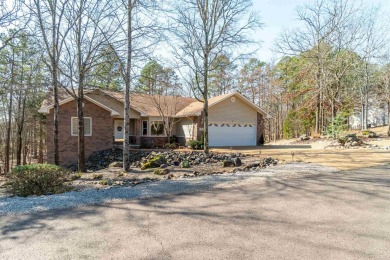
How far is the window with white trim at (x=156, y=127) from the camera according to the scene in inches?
877

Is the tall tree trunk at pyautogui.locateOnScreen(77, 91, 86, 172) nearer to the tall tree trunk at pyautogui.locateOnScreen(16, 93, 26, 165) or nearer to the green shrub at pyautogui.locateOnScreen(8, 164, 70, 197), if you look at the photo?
the green shrub at pyautogui.locateOnScreen(8, 164, 70, 197)

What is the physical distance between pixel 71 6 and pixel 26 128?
53.1ft

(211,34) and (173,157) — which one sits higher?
(211,34)

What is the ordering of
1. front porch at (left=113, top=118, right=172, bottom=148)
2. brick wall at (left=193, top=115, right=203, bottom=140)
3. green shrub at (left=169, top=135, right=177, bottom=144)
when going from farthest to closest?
green shrub at (left=169, top=135, right=177, bottom=144)
front porch at (left=113, top=118, right=172, bottom=148)
brick wall at (left=193, top=115, right=203, bottom=140)

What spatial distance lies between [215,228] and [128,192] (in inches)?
128

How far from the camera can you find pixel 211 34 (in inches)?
611

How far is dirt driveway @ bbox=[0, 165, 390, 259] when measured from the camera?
146 inches

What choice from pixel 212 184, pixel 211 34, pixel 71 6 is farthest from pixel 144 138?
pixel 212 184

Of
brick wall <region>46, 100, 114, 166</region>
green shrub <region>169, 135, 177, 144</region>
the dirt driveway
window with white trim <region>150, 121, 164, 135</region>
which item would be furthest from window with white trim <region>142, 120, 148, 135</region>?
the dirt driveway

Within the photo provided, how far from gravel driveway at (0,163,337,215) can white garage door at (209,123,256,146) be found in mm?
11636

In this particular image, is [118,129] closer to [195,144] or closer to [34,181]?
[195,144]

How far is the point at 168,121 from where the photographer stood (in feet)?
74.4

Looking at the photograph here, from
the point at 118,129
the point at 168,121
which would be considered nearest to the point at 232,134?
the point at 168,121

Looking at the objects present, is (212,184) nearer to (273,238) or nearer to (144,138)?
(273,238)
